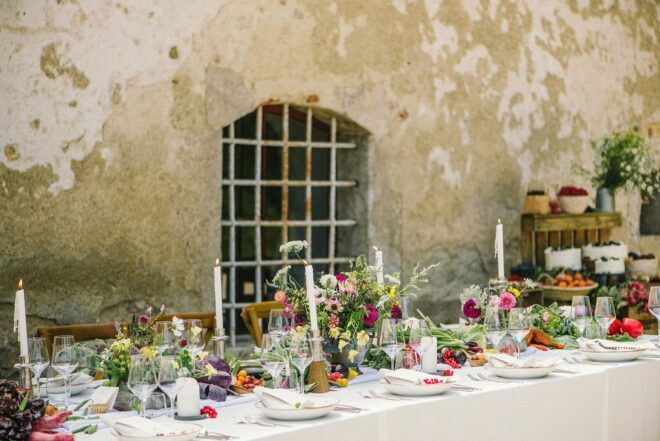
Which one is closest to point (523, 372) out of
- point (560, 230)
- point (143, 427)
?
point (143, 427)

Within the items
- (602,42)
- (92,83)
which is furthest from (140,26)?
(602,42)

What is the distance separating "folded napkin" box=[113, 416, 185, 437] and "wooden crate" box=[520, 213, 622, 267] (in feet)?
15.0

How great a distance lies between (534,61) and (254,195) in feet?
7.88

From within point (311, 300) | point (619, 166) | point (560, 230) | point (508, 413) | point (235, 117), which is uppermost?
point (235, 117)

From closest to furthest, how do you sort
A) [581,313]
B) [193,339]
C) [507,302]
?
[193,339]
[507,302]
[581,313]

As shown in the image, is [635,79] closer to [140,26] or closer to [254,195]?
[254,195]

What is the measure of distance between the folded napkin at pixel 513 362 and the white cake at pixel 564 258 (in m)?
3.33

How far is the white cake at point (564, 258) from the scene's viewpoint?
6316 mm

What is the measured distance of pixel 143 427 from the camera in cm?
226

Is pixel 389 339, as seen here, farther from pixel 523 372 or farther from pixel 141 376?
pixel 141 376

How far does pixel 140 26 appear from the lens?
15.9 ft

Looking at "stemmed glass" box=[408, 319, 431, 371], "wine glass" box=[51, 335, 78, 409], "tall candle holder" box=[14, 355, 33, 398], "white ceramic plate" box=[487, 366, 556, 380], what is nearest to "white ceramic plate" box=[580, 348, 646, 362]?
"white ceramic plate" box=[487, 366, 556, 380]

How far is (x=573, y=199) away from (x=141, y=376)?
4.73 metres

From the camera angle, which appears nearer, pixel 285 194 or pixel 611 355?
pixel 611 355
